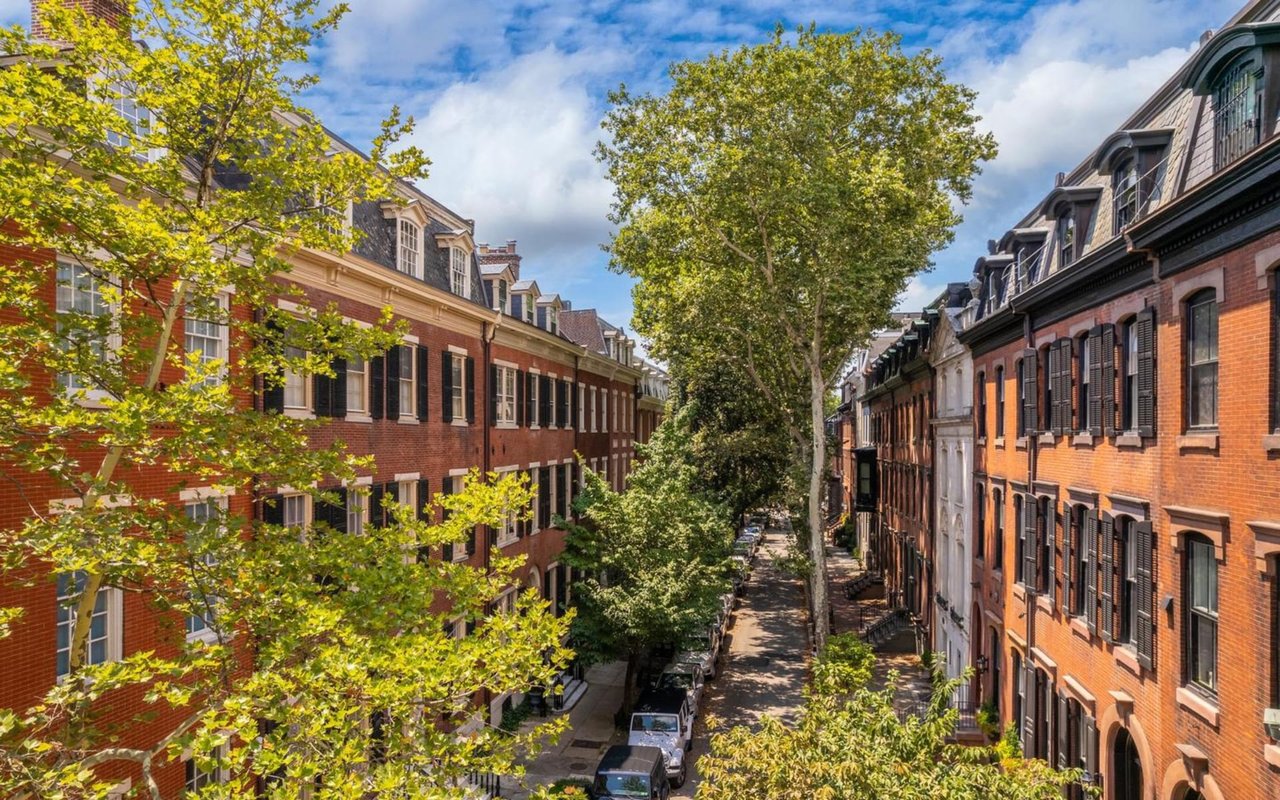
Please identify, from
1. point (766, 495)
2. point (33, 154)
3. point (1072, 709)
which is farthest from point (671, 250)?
point (33, 154)

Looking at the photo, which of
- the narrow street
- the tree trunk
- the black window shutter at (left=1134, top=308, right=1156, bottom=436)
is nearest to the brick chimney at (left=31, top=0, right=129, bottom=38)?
the black window shutter at (left=1134, top=308, right=1156, bottom=436)

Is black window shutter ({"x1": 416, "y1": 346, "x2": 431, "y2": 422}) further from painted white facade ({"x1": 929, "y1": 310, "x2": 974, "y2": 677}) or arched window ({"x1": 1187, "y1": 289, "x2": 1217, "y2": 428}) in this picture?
arched window ({"x1": 1187, "y1": 289, "x2": 1217, "y2": 428})

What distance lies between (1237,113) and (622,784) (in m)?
16.7

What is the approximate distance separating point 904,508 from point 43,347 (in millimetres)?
35376

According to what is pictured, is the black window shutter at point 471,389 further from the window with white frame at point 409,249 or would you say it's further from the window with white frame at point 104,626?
the window with white frame at point 104,626

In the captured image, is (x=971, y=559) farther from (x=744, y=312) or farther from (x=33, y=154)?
(x=33, y=154)

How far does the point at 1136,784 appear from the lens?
1441 centimetres

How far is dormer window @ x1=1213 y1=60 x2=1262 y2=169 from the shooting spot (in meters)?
10.5

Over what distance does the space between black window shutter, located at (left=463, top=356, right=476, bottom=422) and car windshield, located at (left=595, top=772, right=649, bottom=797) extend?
1078 cm

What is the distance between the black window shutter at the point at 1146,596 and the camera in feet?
43.1

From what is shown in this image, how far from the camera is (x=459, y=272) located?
2467 cm

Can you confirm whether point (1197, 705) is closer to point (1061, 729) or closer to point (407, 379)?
point (1061, 729)

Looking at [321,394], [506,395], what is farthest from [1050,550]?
[506,395]

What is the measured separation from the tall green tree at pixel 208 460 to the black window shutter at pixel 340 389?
24.9 ft
